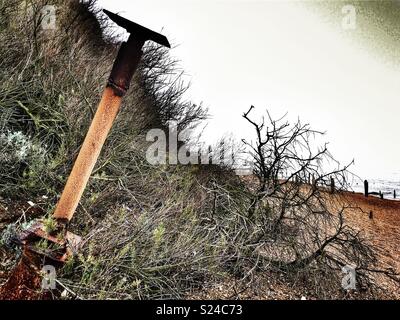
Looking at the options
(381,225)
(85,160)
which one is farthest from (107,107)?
(381,225)

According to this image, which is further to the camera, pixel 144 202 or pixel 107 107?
pixel 144 202

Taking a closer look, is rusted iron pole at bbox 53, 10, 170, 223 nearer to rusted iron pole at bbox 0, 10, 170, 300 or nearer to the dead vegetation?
rusted iron pole at bbox 0, 10, 170, 300

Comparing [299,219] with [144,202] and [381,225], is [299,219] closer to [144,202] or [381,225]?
[144,202]

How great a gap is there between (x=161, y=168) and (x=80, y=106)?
5.52ft

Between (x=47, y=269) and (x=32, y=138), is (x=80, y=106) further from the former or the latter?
(x=47, y=269)

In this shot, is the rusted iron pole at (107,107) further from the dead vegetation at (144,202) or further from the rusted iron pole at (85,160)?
the dead vegetation at (144,202)

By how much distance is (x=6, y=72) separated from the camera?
4.62 m

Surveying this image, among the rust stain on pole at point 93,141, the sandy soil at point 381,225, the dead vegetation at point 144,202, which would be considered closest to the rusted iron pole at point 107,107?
the rust stain on pole at point 93,141

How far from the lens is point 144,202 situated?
5344 millimetres

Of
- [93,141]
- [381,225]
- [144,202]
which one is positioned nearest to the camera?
[93,141]

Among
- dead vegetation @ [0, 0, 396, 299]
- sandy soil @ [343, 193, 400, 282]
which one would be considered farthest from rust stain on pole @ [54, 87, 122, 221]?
sandy soil @ [343, 193, 400, 282]

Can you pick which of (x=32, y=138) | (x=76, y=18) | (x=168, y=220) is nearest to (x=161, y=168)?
(x=168, y=220)

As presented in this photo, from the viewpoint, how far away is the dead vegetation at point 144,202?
12.9 feet

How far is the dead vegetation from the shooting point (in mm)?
3943
